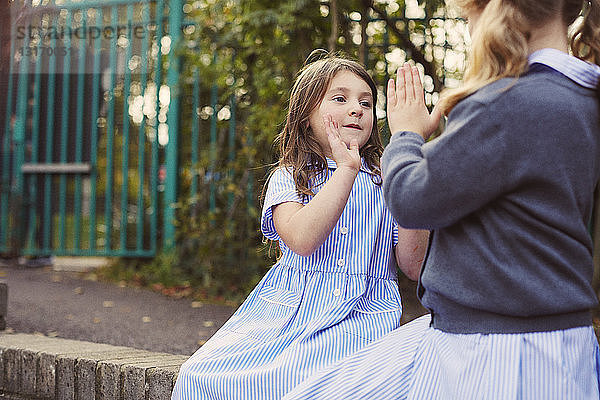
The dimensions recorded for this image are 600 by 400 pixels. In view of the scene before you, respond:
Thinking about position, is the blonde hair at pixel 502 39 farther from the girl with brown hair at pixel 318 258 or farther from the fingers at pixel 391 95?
the girl with brown hair at pixel 318 258

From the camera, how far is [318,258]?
200cm

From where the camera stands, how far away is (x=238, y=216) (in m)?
5.55

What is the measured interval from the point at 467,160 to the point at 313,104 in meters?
0.87

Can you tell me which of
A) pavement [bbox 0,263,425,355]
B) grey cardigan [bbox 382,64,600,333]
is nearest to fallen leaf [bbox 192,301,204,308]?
pavement [bbox 0,263,425,355]

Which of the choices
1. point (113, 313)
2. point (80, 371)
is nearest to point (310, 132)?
point (80, 371)

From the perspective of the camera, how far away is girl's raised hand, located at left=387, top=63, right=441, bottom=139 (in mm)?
1562

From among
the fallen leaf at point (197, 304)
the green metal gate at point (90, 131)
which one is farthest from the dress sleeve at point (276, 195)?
the green metal gate at point (90, 131)

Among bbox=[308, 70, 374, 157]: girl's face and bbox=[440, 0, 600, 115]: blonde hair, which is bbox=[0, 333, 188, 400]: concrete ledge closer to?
bbox=[308, 70, 374, 157]: girl's face

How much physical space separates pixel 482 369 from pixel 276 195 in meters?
0.81

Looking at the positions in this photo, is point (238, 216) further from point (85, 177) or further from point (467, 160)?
point (467, 160)

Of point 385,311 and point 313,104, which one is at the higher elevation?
point 313,104

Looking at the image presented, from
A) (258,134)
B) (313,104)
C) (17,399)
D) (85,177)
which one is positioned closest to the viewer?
(313,104)

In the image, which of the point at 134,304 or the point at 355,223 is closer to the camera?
the point at 355,223

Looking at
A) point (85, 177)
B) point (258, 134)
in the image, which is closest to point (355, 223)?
point (258, 134)
